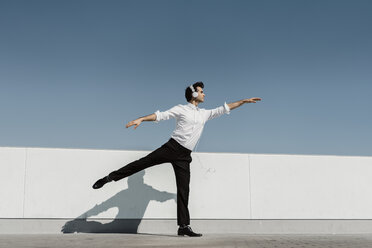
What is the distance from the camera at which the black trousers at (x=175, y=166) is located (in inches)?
185

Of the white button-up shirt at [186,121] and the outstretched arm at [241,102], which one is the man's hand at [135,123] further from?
the outstretched arm at [241,102]

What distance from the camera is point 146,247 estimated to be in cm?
344

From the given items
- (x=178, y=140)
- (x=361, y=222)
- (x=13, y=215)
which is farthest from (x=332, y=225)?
(x=13, y=215)

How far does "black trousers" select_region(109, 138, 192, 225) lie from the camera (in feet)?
15.4

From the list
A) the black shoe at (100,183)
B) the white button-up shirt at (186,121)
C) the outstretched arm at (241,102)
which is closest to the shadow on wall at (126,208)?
the black shoe at (100,183)

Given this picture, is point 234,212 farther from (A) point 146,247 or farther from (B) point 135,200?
(A) point 146,247

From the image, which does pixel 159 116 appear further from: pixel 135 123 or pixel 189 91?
pixel 189 91

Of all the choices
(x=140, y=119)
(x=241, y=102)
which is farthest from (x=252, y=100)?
(x=140, y=119)

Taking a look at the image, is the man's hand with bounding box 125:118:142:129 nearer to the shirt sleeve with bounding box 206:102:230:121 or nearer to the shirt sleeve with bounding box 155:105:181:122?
the shirt sleeve with bounding box 155:105:181:122

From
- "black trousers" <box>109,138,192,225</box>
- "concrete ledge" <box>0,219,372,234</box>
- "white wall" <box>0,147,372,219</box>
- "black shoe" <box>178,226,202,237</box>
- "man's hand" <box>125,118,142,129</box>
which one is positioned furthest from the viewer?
"white wall" <box>0,147,372,219</box>

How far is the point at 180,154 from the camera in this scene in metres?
4.76

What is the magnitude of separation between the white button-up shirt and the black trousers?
0.09 meters

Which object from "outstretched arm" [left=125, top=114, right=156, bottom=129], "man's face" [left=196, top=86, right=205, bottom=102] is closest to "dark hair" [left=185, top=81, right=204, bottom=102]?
"man's face" [left=196, top=86, right=205, bottom=102]

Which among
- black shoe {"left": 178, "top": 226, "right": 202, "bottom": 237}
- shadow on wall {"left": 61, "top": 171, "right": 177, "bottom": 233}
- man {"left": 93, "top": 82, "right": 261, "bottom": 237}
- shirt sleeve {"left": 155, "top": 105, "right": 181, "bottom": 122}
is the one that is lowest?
black shoe {"left": 178, "top": 226, "right": 202, "bottom": 237}
